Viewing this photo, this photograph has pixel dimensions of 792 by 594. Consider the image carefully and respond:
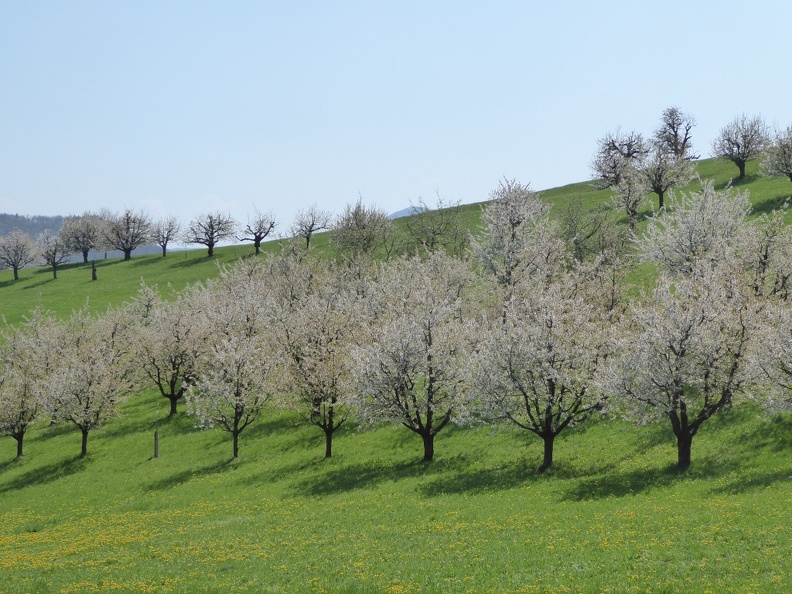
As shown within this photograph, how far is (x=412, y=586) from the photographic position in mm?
20875

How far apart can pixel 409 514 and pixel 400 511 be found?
0.87 m

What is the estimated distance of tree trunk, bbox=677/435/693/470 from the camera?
35.1m

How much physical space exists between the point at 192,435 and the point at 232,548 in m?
31.7

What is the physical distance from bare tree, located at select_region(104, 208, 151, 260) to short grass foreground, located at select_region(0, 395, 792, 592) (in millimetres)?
100366

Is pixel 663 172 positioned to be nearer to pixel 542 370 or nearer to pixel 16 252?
pixel 542 370

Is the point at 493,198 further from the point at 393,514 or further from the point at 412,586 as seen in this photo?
the point at 412,586

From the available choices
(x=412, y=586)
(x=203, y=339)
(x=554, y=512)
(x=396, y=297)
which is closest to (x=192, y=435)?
(x=203, y=339)

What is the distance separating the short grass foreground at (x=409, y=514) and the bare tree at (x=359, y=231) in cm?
4173

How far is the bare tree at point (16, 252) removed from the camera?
477 feet

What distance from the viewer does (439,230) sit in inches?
3839

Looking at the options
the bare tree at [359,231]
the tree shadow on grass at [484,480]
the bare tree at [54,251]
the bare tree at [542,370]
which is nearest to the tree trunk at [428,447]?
the tree shadow on grass at [484,480]

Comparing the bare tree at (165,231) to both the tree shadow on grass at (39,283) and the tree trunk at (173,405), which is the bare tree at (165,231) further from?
the tree trunk at (173,405)

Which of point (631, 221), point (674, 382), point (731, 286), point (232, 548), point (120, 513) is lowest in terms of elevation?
point (120, 513)

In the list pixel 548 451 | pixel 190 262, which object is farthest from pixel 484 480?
pixel 190 262
